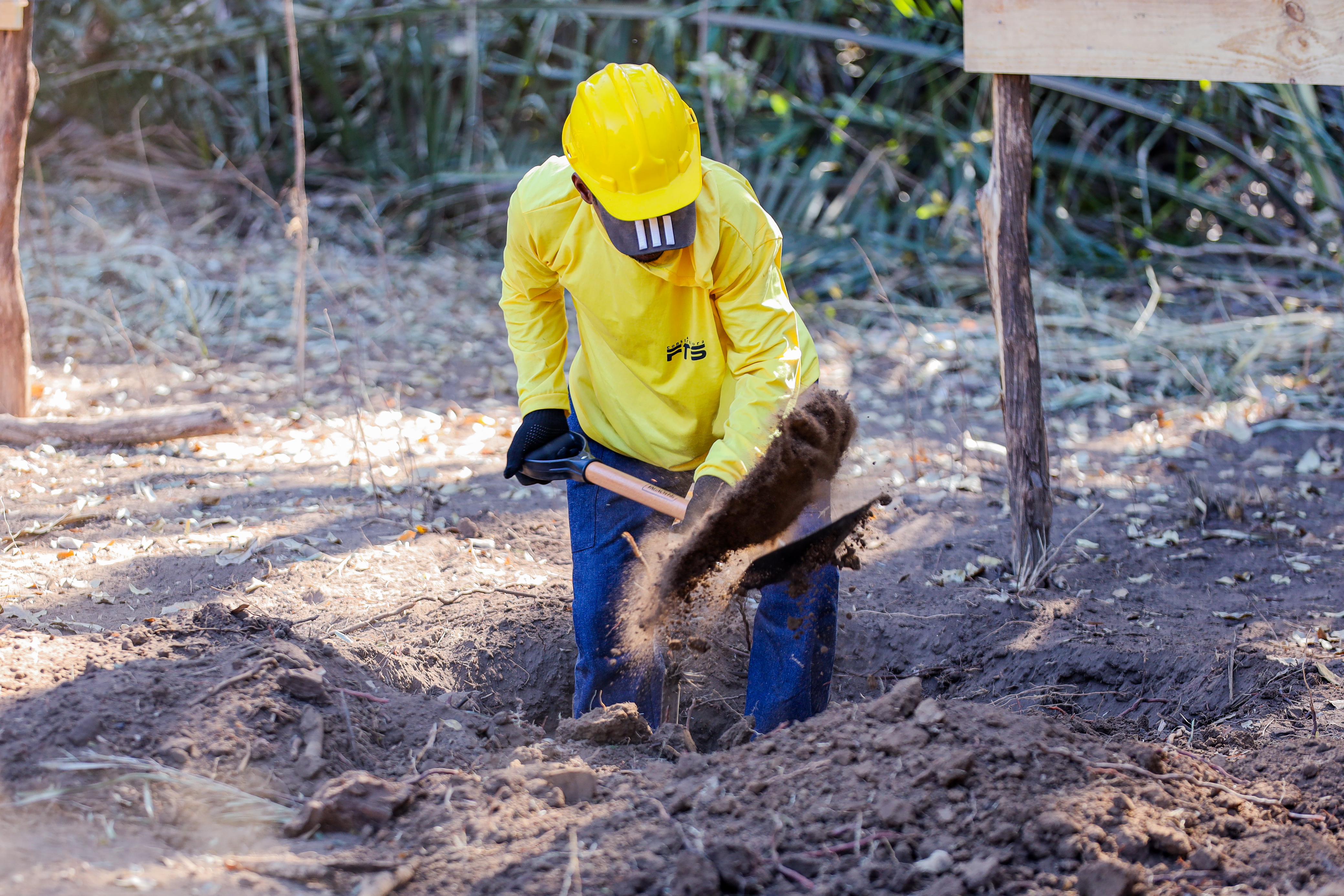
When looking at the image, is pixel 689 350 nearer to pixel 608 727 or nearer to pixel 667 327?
pixel 667 327

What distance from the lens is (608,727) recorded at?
2947mm

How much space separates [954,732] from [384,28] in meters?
8.80

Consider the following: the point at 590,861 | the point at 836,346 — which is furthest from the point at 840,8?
the point at 590,861

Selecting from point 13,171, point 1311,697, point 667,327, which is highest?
point 13,171

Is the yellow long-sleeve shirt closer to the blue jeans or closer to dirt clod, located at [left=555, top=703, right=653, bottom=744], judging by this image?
the blue jeans

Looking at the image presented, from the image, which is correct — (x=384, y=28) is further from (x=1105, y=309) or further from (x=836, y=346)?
(x=1105, y=309)

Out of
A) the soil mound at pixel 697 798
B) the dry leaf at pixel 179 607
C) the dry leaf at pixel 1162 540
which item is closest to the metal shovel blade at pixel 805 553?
the soil mound at pixel 697 798

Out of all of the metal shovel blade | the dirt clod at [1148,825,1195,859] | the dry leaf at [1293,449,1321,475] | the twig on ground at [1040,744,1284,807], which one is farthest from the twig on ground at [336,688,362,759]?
the dry leaf at [1293,449,1321,475]

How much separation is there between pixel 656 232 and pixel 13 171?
358cm

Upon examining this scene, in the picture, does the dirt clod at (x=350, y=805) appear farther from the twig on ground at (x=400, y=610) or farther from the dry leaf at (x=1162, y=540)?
the dry leaf at (x=1162, y=540)

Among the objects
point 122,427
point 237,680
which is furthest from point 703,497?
point 122,427

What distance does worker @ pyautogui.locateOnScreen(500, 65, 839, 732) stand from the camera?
266 centimetres

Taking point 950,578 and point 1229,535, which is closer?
point 950,578

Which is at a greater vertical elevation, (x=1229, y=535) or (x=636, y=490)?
(x=636, y=490)
